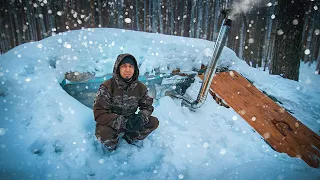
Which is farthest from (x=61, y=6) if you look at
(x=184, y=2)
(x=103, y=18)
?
(x=184, y=2)

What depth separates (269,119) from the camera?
2789 mm

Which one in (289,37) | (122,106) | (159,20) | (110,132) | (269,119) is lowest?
(269,119)

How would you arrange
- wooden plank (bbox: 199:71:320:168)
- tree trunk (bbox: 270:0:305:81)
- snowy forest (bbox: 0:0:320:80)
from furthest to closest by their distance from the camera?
snowy forest (bbox: 0:0:320:80)
tree trunk (bbox: 270:0:305:81)
wooden plank (bbox: 199:71:320:168)

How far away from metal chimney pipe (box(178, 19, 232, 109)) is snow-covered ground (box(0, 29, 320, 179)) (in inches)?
6.1

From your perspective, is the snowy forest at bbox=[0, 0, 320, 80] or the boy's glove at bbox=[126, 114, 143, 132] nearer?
the boy's glove at bbox=[126, 114, 143, 132]

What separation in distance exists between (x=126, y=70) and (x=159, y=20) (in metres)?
6.97

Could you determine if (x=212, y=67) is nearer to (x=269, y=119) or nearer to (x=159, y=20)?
(x=269, y=119)

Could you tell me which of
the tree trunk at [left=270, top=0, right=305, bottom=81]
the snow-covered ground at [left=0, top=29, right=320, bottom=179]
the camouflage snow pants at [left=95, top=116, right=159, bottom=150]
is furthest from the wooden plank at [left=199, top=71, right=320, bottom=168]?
the tree trunk at [left=270, top=0, right=305, bottom=81]

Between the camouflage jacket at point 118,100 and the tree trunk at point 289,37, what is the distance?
4203mm

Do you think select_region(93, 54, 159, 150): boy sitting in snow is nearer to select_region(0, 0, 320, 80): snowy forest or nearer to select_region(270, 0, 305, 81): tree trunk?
select_region(270, 0, 305, 81): tree trunk

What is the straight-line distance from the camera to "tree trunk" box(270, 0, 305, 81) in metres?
4.50

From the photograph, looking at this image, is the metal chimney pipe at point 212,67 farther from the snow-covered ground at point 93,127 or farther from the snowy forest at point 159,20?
the snowy forest at point 159,20

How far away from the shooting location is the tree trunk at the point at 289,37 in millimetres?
4504

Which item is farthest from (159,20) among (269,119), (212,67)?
(269,119)
